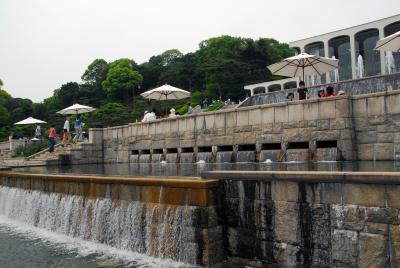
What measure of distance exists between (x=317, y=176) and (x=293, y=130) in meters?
5.88

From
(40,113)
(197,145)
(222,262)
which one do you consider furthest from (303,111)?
(40,113)

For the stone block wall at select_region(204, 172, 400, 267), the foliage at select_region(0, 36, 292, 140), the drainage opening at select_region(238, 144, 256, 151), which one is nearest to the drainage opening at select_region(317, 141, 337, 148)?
the drainage opening at select_region(238, 144, 256, 151)

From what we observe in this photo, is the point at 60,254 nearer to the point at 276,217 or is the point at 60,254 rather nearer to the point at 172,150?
the point at 276,217

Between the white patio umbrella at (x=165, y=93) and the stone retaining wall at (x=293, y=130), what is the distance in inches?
146

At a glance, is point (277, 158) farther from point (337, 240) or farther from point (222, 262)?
point (337, 240)

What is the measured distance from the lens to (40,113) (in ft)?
209

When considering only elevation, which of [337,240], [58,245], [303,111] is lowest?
[58,245]

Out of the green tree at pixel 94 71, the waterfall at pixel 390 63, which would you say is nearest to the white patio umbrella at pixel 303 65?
the waterfall at pixel 390 63

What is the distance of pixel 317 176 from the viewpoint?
5.77m

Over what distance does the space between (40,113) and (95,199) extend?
59547 mm

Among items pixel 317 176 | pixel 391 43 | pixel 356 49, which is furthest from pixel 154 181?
pixel 356 49

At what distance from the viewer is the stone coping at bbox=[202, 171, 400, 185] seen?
5.11 meters

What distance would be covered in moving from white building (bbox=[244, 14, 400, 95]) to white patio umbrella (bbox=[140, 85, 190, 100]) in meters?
22.4

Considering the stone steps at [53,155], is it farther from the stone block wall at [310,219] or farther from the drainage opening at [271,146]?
the stone block wall at [310,219]
